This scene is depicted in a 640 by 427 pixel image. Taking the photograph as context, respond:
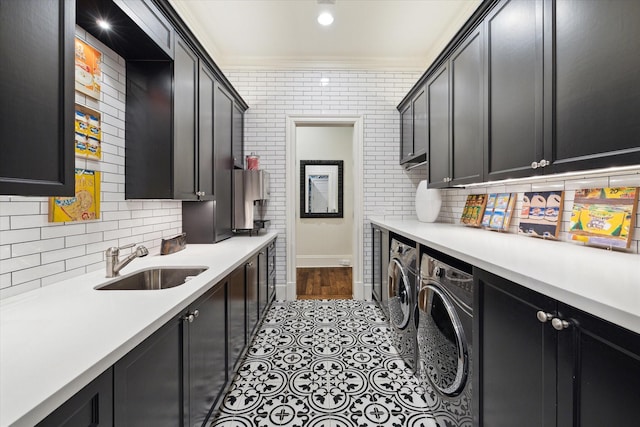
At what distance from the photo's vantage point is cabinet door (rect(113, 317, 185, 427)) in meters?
0.80

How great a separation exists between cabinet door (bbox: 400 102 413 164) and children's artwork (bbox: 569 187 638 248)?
1.82 meters

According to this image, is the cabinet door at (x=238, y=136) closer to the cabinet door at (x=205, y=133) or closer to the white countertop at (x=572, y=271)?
the cabinet door at (x=205, y=133)

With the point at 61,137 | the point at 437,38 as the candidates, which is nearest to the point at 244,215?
the point at 61,137

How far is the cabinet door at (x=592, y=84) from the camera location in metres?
0.95

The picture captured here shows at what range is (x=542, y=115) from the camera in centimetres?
132

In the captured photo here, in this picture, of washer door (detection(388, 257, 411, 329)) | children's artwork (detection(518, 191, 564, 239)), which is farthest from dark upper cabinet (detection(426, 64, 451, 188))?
washer door (detection(388, 257, 411, 329))

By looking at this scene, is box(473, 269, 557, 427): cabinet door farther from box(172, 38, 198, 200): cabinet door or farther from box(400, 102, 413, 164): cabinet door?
box(400, 102, 413, 164): cabinet door

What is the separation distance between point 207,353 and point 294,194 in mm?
2381

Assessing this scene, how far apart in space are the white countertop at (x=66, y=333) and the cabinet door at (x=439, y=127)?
1.92 metres

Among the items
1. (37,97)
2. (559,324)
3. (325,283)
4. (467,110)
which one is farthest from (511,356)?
(325,283)

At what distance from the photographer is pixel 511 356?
99 centimetres

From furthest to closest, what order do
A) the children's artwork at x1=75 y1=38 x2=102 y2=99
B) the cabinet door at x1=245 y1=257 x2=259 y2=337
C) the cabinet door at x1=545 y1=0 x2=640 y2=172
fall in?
the cabinet door at x1=245 y1=257 x2=259 y2=337, the children's artwork at x1=75 y1=38 x2=102 y2=99, the cabinet door at x1=545 y1=0 x2=640 y2=172

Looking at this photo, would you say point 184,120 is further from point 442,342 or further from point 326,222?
point 326,222

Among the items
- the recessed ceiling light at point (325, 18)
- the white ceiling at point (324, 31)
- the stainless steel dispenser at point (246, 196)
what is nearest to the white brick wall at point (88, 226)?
the stainless steel dispenser at point (246, 196)
